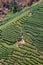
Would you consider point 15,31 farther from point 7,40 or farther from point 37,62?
point 37,62

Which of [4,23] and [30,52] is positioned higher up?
[4,23]

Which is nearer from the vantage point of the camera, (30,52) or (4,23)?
(30,52)

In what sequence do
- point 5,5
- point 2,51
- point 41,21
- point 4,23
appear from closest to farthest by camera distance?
1. point 2,51
2. point 41,21
3. point 4,23
4. point 5,5

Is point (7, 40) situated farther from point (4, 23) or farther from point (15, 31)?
point (4, 23)

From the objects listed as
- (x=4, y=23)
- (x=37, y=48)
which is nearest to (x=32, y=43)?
(x=37, y=48)

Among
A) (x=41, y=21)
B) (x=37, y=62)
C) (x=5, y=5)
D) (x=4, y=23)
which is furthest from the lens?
(x=5, y=5)

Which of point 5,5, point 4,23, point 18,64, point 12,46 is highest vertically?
point 5,5
